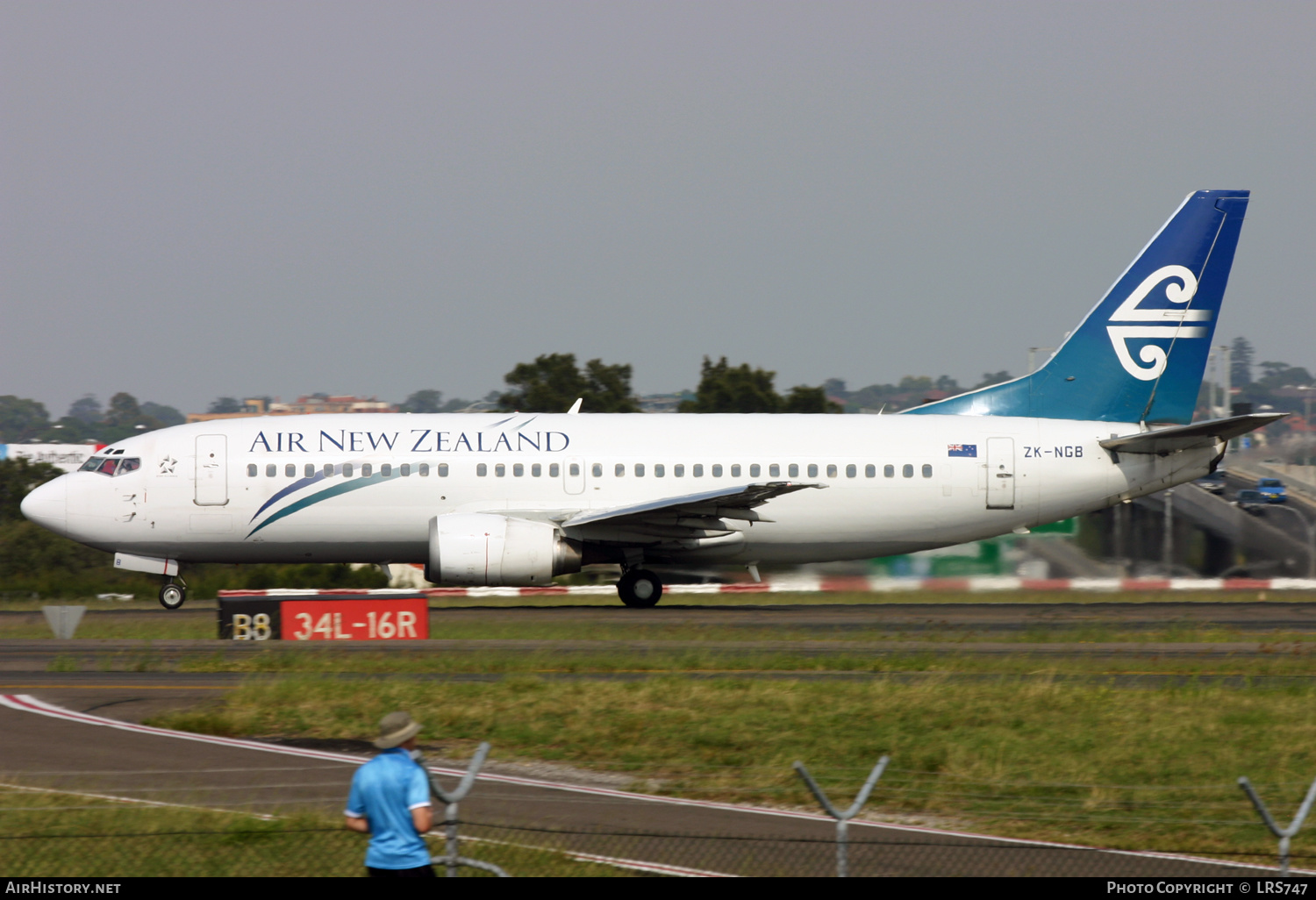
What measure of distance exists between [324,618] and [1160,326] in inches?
779

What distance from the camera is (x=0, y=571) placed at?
41.1 m

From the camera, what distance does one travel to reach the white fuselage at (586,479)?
89.0ft

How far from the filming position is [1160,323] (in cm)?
3002

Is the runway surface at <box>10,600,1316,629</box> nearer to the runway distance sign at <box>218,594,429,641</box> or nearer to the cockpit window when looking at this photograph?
the runway distance sign at <box>218,594,429,641</box>

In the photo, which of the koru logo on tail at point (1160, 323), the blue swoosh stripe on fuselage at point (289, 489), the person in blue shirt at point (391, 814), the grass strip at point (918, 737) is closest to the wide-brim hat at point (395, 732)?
the person in blue shirt at point (391, 814)

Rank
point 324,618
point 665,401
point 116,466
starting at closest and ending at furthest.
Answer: point 324,618, point 116,466, point 665,401

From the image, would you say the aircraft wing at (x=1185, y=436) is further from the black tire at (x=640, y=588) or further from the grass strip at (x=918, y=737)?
the grass strip at (x=918, y=737)

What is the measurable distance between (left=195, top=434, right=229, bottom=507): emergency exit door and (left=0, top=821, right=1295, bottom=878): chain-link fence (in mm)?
18273

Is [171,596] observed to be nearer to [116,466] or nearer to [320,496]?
[116,466]

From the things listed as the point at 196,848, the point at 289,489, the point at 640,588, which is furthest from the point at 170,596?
the point at 196,848

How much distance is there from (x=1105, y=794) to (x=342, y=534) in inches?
746

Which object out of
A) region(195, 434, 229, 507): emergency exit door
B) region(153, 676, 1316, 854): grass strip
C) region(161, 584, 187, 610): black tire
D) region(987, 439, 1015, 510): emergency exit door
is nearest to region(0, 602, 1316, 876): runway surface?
region(153, 676, 1316, 854): grass strip

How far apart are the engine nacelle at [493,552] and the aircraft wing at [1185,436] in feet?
41.5

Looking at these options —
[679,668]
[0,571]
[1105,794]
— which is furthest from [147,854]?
[0,571]
